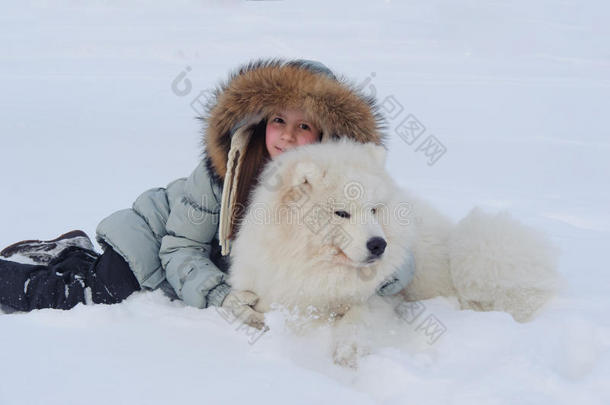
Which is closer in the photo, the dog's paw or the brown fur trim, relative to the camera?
the dog's paw

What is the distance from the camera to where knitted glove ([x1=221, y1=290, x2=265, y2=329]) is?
269 cm

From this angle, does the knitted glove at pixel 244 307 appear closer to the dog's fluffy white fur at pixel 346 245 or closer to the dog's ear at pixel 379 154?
the dog's fluffy white fur at pixel 346 245

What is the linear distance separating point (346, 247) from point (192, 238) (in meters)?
1.13

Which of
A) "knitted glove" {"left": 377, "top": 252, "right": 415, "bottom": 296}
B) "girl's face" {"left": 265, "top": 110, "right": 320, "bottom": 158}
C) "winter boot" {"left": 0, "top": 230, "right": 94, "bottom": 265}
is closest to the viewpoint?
"knitted glove" {"left": 377, "top": 252, "right": 415, "bottom": 296}

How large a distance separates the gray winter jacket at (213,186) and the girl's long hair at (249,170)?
0.28 feet

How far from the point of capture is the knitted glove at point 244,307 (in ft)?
8.82

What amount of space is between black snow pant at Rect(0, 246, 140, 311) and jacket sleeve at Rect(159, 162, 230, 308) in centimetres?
26

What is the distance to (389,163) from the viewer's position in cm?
704

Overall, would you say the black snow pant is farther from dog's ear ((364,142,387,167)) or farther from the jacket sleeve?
dog's ear ((364,142,387,167))

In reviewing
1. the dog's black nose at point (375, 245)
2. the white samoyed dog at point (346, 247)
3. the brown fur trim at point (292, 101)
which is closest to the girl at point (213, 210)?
the brown fur trim at point (292, 101)

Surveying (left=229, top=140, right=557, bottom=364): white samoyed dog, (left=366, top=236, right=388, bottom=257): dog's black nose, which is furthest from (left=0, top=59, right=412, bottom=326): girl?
(left=366, top=236, right=388, bottom=257): dog's black nose

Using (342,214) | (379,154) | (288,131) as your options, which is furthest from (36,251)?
(379,154)

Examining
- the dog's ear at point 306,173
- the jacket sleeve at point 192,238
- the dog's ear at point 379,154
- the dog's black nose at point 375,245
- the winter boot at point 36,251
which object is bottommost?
the winter boot at point 36,251

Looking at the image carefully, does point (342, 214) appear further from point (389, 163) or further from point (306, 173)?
point (389, 163)
